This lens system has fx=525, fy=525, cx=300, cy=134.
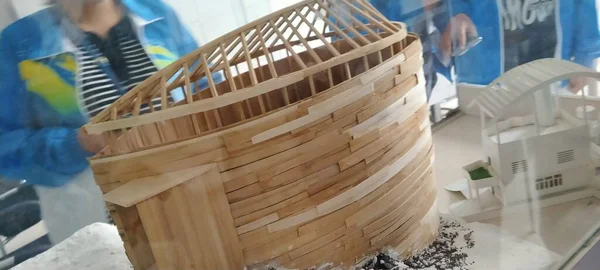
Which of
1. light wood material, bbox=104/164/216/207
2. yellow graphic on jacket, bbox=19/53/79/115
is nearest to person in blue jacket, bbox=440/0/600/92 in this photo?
light wood material, bbox=104/164/216/207

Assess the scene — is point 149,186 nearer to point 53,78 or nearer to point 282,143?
point 282,143

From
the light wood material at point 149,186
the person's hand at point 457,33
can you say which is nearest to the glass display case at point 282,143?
the light wood material at point 149,186

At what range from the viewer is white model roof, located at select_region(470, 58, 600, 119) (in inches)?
41.9

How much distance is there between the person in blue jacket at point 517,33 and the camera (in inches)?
46.5

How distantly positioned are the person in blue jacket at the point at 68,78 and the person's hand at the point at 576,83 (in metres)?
0.84

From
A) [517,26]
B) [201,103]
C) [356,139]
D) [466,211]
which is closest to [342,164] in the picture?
[356,139]

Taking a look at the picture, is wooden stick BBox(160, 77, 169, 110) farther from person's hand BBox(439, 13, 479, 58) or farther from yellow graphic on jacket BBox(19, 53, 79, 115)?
person's hand BBox(439, 13, 479, 58)

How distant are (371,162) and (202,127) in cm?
30

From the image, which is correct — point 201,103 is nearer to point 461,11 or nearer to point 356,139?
point 356,139

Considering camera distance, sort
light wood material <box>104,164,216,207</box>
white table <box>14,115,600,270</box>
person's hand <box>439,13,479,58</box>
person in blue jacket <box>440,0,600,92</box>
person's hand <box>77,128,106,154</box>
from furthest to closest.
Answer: person's hand <box>439,13,479,58</box> → person in blue jacket <box>440,0,600,92</box> → white table <box>14,115,600,270</box> → person's hand <box>77,128,106,154</box> → light wood material <box>104,164,216,207</box>

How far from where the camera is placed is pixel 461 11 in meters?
1.66

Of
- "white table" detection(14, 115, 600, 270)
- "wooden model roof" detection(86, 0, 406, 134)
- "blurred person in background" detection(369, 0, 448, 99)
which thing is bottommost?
"white table" detection(14, 115, 600, 270)

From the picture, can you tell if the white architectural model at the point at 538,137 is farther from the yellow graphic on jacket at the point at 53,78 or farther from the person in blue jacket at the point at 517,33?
the yellow graphic on jacket at the point at 53,78

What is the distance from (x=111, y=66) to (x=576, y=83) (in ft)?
3.22
